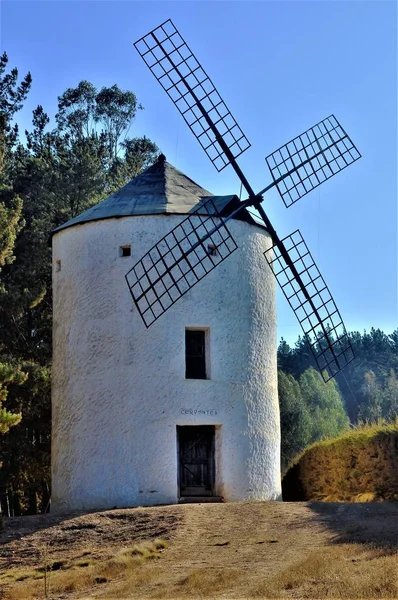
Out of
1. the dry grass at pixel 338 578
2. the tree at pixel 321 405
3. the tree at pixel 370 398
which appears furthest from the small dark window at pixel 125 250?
the tree at pixel 370 398

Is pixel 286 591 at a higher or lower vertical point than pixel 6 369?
lower

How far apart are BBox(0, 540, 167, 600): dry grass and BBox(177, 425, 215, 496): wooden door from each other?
4255 millimetres

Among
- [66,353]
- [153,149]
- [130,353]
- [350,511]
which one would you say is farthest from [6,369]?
[153,149]

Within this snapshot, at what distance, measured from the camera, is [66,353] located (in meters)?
22.0

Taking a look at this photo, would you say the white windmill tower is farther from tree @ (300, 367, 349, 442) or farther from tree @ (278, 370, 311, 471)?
tree @ (300, 367, 349, 442)

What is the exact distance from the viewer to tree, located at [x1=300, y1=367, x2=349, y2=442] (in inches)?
1898

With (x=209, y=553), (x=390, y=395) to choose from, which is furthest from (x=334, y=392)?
(x=209, y=553)

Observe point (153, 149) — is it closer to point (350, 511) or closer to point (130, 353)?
point (130, 353)

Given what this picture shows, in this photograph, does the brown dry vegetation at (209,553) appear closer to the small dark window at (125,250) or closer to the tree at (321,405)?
the small dark window at (125,250)

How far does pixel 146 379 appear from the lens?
821 inches

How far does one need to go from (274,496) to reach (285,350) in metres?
40.5

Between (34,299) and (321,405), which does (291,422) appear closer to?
(321,405)

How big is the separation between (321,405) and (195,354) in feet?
106

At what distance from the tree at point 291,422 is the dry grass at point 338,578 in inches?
945
